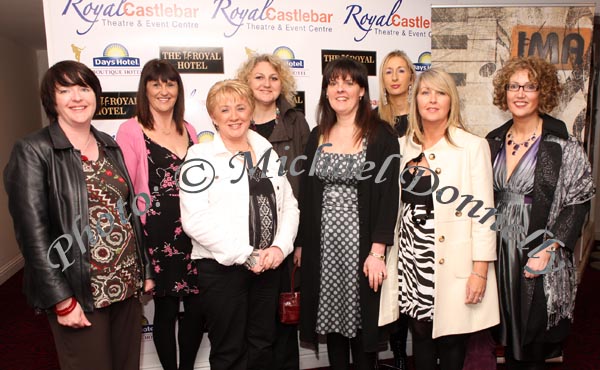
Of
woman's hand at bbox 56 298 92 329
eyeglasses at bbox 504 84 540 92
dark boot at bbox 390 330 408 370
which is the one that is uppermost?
eyeglasses at bbox 504 84 540 92

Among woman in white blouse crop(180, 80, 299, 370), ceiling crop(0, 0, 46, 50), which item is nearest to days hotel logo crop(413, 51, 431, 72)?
woman in white blouse crop(180, 80, 299, 370)

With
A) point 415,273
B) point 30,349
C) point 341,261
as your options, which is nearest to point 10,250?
point 30,349

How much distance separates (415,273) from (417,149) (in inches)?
22.6

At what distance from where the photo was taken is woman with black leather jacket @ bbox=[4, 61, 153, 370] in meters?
1.58

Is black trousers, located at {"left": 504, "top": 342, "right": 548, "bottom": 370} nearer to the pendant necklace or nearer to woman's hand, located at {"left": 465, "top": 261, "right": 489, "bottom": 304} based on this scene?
woman's hand, located at {"left": 465, "top": 261, "right": 489, "bottom": 304}

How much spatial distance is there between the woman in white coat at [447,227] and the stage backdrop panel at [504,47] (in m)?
0.97

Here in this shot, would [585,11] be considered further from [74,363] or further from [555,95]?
[74,363]

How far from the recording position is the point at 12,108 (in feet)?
17.8

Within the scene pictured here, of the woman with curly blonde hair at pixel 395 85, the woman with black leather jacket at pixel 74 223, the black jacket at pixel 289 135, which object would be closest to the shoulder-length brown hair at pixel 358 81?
the black jacket at pixel 289 135

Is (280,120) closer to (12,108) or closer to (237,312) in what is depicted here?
(237,312)

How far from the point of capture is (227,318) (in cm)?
202

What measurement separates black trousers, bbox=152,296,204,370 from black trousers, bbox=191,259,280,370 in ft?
1.14

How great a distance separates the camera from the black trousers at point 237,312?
202 cm

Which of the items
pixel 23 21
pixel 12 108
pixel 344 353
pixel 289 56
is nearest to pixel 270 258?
pixel 344 353
